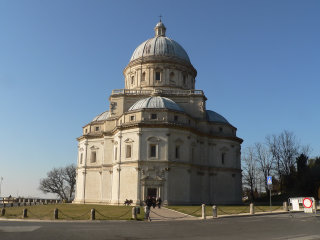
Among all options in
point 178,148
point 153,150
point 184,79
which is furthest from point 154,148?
point 184,79

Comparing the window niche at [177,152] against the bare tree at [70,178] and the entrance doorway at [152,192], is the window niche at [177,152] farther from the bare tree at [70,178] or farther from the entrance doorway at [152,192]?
the bare tree at [70,178]

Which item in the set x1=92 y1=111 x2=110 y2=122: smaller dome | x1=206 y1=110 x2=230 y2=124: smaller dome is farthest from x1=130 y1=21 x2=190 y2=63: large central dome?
x1=92 y1=111 x2=110 y2=122: smaller dome

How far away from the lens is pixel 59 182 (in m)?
91.9

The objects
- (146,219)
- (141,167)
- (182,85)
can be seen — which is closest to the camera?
(146,219)

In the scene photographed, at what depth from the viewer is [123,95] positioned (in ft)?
170

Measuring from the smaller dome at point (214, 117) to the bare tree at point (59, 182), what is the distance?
4966cm

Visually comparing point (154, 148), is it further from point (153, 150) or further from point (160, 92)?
point (160, 92)

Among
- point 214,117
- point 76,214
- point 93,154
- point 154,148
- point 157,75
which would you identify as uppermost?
point 157,75

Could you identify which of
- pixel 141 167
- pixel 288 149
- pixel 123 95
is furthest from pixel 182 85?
pixel 288 149

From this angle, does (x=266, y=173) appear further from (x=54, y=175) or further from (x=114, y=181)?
(x=54, y=175)

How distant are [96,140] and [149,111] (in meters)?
13.5

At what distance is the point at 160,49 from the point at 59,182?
2088 inches

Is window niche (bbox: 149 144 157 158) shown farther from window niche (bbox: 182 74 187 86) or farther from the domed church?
window niche (bbox: 182 74 187 86)

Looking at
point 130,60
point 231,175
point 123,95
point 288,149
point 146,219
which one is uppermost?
point 130,60
